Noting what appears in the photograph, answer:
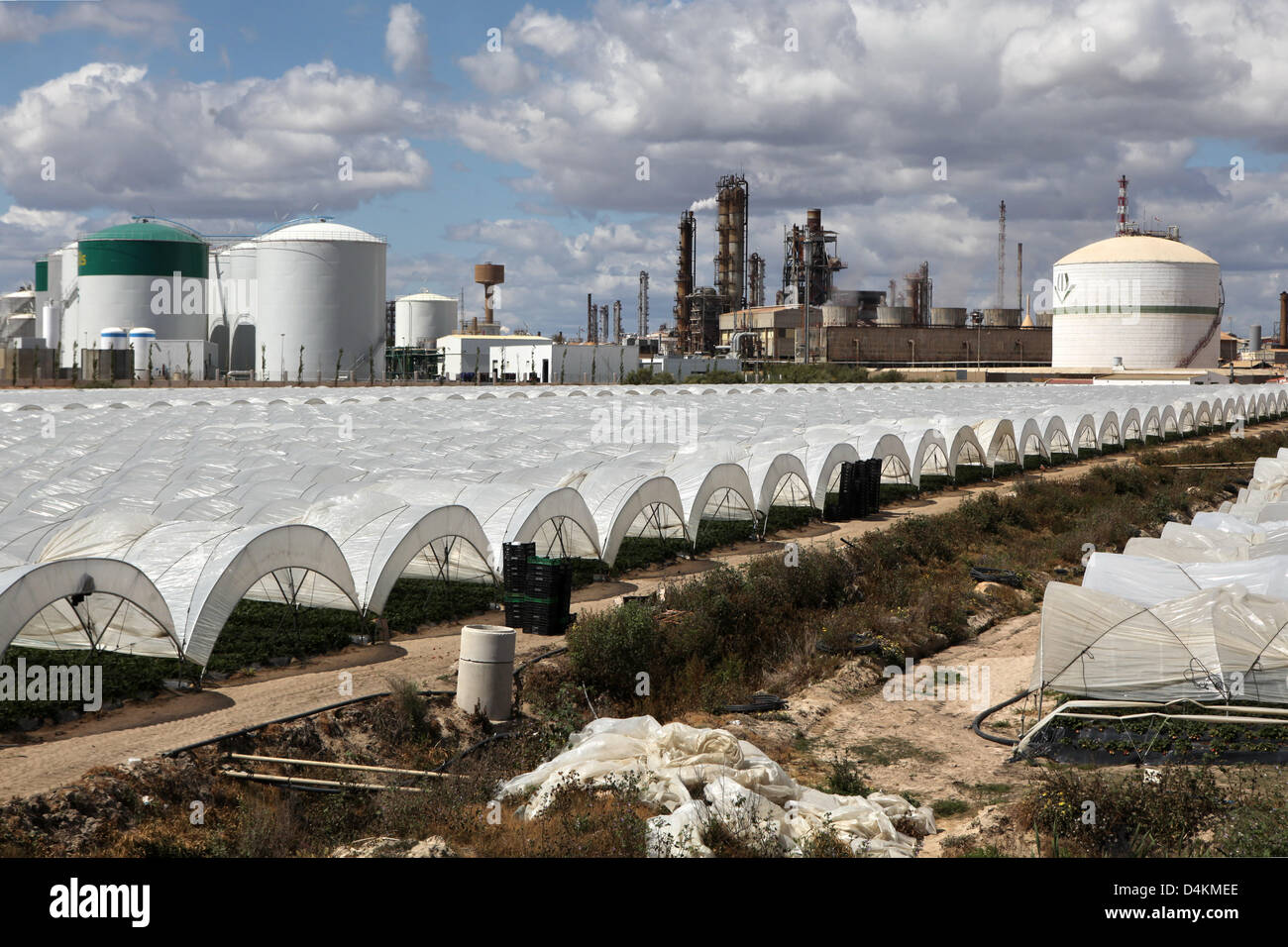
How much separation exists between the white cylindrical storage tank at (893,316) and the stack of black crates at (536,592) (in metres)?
93.7


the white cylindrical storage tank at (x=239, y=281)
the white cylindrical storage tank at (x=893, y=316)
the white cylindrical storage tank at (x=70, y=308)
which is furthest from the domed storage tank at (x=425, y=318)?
the white cylindrical storage tank at (x=893, y=316)

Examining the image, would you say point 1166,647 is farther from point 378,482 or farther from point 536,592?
point 378,482

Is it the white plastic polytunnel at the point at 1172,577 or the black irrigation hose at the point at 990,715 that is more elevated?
the white plastic polytunnel at the point at 1172,577

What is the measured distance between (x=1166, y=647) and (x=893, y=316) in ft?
322

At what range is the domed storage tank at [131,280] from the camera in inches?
3135

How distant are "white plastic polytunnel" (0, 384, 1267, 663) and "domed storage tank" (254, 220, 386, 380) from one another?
2827 cm

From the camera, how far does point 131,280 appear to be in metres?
79.6

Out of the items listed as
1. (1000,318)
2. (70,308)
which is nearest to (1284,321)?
(1000,318)

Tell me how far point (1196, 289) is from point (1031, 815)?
3598 inches

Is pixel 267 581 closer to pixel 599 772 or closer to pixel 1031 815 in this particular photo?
pixel 599 772

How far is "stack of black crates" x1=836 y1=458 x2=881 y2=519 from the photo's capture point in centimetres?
3188

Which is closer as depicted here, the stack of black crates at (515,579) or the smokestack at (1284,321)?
the stack of black crates at (515,579)

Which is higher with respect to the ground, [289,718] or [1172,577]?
[1172,577]

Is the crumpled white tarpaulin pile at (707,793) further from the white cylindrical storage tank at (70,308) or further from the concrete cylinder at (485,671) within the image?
the white cylindrical storage tank at (70,308)
